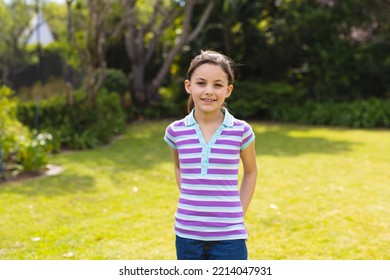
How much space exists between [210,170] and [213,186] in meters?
0.08

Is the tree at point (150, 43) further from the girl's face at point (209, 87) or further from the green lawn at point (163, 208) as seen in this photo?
the girl's face at point (209, 87)

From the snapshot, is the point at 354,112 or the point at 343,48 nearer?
the point at 354,112

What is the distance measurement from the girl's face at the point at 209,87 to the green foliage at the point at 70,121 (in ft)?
26.8

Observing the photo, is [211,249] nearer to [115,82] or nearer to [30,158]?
[30,158]

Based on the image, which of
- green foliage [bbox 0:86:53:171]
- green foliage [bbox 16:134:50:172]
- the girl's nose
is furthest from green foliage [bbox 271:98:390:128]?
the girl's nose

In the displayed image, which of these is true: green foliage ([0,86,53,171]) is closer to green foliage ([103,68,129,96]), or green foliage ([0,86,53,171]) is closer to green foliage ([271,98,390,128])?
green foliage ([103,68,129,96])

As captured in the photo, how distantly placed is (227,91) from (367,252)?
2356 millimetres

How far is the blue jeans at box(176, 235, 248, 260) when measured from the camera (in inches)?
95.2

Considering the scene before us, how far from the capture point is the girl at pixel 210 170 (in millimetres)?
2422

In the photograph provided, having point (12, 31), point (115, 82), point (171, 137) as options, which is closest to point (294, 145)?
point (115, 82)

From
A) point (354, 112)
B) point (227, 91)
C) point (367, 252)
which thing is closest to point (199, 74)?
point (227, 91)

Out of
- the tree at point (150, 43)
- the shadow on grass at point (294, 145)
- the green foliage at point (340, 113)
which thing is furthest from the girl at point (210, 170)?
the tree at point (150, 43)

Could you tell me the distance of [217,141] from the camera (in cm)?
245

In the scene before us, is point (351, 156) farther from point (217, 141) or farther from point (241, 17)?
point (241, 17)
